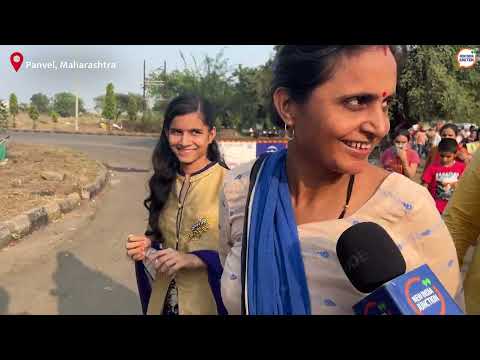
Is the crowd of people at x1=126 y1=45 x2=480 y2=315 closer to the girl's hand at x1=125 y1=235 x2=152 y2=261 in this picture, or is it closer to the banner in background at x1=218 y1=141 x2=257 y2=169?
the girl's hand at x1=125 y1=235 x2=152 y2=261

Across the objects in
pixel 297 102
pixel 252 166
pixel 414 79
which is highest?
pixel 414 79

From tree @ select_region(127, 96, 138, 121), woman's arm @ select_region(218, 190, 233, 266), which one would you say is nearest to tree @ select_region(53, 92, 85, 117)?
tree @ select_region(127, 96, 138, 121)

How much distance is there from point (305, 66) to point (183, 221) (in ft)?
3.51

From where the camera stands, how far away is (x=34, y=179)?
8.51m

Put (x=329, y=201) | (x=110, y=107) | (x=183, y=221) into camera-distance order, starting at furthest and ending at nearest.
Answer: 1. (x=110, y=107)
2. (x=183, y=221)
3. (x=329, y=201)

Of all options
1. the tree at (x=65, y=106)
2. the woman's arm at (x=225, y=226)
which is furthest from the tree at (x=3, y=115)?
the tree at (x=65, y=106)

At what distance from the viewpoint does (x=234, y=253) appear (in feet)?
3.83

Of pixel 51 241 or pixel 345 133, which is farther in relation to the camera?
pixel 51 241

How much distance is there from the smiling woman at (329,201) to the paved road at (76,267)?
1.55 meters

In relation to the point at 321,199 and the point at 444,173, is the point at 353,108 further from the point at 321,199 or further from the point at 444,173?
the point at 444,173

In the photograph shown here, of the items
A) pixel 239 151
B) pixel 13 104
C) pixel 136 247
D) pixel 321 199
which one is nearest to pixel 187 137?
pixel 136 247
